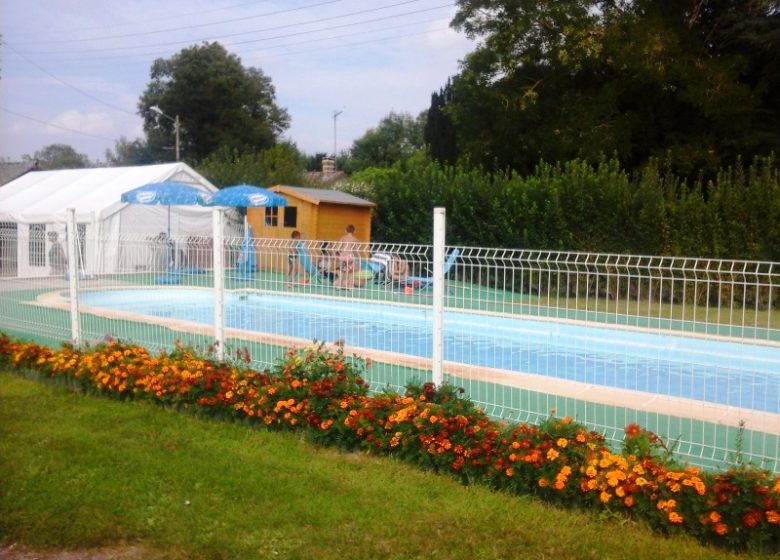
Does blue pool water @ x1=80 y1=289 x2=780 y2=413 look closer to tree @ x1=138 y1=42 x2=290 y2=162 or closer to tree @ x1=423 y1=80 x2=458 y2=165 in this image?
tree @ x1=423 y1=80 x2=458 y2=165

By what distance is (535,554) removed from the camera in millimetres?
4445

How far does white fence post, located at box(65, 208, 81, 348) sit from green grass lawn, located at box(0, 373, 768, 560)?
11.0ft

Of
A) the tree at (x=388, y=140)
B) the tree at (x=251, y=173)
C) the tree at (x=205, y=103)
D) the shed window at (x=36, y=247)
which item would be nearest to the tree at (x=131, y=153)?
the tree at (x=205, y=103)

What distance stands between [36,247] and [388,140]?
59064 mm

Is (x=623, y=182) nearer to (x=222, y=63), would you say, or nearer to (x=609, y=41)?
(x=609, y=41)

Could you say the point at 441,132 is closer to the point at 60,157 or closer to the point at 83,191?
the point at 83,191

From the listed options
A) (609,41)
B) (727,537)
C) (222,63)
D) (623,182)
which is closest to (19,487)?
(727,537)

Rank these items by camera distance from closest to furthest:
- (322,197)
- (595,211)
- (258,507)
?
(258,507), (595,211), (322,197)

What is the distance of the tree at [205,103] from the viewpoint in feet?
191

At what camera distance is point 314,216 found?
2319 cm

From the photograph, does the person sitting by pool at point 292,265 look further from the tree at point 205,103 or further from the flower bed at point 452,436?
the tree at point 205,103

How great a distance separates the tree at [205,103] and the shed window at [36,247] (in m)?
46.8

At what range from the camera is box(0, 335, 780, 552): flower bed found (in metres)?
4.65

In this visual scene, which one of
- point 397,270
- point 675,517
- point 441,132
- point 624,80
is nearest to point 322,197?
point 624,80
